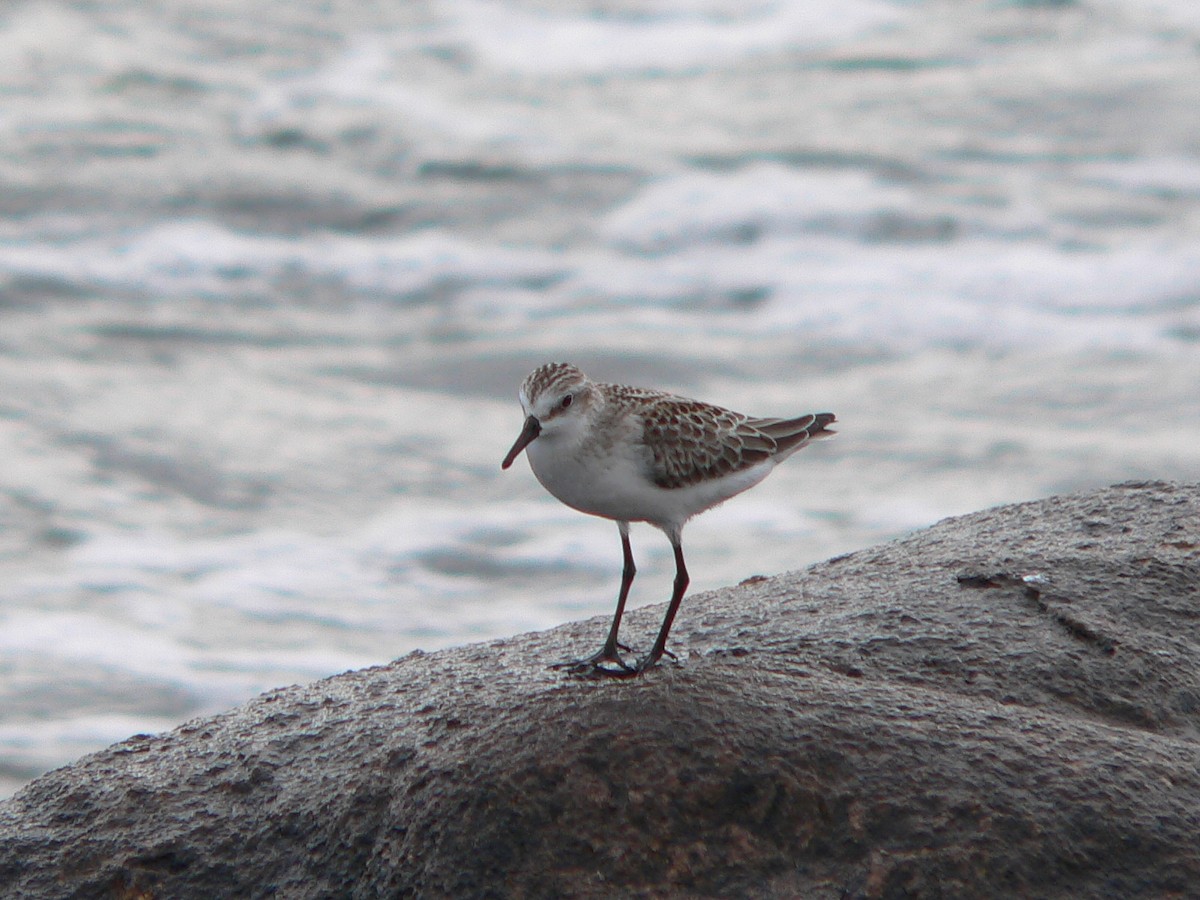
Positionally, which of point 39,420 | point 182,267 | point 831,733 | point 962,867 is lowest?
point 962,867

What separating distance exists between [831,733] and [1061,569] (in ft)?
5.72

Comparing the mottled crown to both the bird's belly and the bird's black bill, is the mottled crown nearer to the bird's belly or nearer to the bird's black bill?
the bird's black bill

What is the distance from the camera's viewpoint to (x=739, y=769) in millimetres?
4520

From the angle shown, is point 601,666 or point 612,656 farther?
point 612,656

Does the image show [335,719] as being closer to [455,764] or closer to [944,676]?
[455,764]

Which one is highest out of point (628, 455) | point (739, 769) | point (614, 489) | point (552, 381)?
point (552, 381)

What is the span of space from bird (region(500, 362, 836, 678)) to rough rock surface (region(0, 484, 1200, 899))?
478 mm

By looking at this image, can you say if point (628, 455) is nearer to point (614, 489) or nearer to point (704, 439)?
point (614, 489)

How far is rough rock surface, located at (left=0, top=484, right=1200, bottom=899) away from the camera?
4.31 metres

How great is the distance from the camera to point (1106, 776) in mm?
4453

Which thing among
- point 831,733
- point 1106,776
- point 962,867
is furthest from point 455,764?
point 1106,776

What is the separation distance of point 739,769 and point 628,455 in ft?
4.84

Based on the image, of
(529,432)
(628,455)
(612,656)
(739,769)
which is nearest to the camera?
(739,769)

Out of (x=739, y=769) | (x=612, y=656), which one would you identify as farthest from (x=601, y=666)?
(x=739, y=769)
